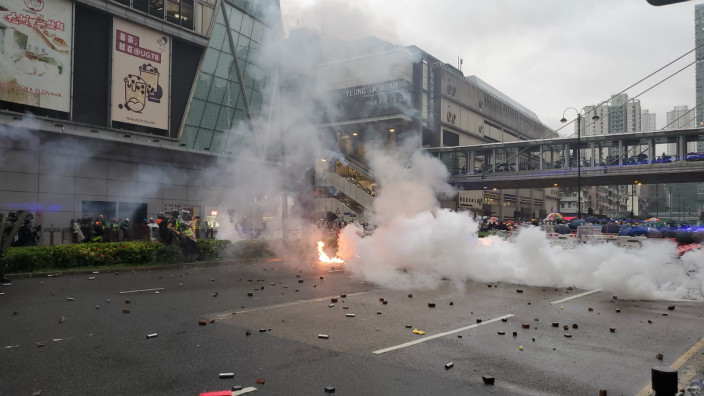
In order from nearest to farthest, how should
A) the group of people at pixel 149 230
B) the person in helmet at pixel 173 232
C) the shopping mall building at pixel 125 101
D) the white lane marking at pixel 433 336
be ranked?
1. the white lane marking at pixel 433 336
2. the person in helmet at pixel 173 232
3. the group of people at pixel 149 230
4. the shopping mall building at pixel 125 101

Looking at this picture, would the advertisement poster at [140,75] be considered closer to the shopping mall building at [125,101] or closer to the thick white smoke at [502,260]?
the shopping mall building at [125,101]

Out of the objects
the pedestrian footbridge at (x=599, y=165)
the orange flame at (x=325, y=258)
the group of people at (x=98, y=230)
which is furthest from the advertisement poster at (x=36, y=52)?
the pedestrian footbridge at (x=599, y=165)

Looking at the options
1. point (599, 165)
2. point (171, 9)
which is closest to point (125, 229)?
point (171, 9)

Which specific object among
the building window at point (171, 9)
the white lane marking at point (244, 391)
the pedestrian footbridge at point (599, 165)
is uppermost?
the building window at point (171, 9)

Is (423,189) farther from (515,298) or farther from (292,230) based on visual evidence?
(292,230)

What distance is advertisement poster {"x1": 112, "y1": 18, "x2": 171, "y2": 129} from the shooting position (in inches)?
867

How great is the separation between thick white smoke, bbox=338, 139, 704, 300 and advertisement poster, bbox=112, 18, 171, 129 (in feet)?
47.2

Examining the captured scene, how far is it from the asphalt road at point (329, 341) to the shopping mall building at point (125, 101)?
1130cm

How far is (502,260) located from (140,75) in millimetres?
19271

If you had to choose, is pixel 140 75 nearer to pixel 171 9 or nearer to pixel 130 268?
pixel 171 9

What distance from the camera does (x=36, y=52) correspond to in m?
19.2

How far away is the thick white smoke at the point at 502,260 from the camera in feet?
32.5

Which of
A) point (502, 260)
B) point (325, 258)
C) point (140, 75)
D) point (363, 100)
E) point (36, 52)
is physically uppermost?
point (140, 75)

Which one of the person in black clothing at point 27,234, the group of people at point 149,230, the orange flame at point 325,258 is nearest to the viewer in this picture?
the group of people at point 149,230
